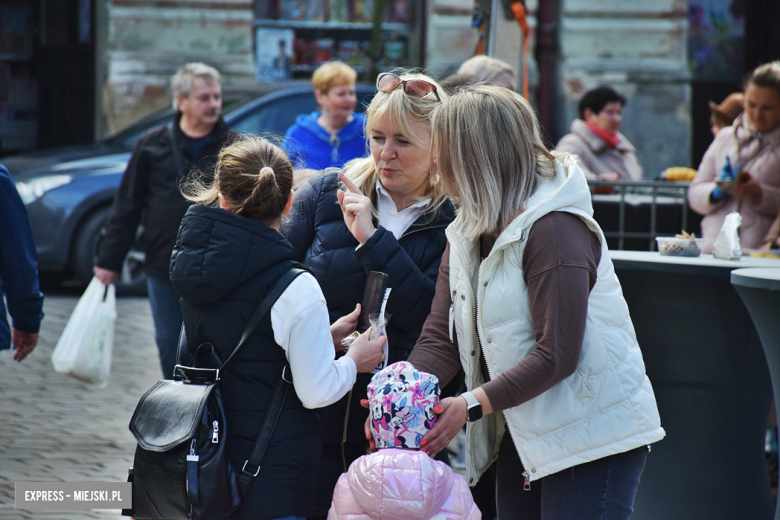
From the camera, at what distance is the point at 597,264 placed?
8.04 ft

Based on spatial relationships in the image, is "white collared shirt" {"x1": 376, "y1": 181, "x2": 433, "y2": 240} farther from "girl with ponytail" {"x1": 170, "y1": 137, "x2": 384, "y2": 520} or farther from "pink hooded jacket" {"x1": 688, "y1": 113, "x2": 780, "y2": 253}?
"pink hooded jacket" {"x1": 688, "y1": 113, "x2": 780, "y2": 253}

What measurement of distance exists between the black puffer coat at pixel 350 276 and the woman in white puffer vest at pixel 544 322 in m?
0.41

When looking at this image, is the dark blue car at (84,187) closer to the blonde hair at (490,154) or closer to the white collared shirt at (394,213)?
the white collared shirt at (394,213)

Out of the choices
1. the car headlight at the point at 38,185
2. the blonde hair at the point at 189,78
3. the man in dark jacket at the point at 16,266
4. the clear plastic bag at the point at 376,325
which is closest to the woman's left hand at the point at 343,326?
the clear plastic bag at the point at 376,325

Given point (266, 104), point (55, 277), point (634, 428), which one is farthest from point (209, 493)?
point (55, 277)

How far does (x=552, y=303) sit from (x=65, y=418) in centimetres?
418

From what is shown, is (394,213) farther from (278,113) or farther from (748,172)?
(278,113)

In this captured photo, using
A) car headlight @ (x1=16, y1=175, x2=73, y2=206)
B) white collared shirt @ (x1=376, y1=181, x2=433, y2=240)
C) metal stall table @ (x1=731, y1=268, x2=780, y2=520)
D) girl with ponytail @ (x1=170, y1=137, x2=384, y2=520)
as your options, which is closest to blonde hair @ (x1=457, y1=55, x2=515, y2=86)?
white collared shirt @ (x1=376, y1=181, x2=433, y2=240)

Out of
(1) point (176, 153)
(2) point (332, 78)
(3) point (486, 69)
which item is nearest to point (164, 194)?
(1) point (176, 153)

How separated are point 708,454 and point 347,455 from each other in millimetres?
1511

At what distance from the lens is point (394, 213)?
3.11m

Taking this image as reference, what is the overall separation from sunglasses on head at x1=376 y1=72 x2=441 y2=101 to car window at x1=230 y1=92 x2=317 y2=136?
5921mm

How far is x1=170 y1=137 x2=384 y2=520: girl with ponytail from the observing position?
8.04 ft

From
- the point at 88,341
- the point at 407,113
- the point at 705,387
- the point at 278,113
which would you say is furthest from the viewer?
the point at 278,113
